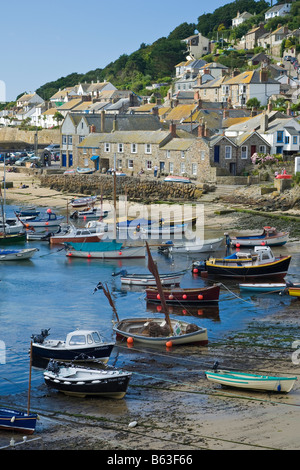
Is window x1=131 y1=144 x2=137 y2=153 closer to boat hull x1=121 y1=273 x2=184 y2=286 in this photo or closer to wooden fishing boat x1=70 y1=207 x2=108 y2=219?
wooden fishing boat x1=70 y1=207 x2=108 y2=219

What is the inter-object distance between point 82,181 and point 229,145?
17.5m

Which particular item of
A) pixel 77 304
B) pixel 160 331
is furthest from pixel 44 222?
pixel 160 331

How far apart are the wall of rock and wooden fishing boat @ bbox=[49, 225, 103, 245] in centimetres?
1129

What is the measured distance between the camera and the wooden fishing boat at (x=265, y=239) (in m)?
43.1

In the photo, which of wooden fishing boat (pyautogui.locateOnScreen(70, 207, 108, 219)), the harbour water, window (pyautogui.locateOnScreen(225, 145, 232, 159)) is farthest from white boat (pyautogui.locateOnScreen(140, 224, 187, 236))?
window (pyautogui.locateOnScreen(225, 145, 232, 159))

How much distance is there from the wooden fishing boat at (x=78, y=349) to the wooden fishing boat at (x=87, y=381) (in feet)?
6.02

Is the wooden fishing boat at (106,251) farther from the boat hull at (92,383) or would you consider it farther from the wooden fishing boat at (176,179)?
the boat hull at (92,383)

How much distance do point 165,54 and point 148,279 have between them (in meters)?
136

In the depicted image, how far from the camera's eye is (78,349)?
23750 millimetres

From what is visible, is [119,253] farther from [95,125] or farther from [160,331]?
[95,125]

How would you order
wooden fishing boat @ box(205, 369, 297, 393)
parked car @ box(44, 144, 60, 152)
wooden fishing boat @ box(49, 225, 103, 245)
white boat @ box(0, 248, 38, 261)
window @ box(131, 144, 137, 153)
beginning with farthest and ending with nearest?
1. parked car @ box(44, 144, 60, 152)
2. window @ box(131, 144, 137, 153)
3. wooden fishing boat @ box(49, 225, 103, 245)
4. white boat @ box(0, 248, 38, 261)
5. wooden fishing boat @ box(205, 369, 297, 393)

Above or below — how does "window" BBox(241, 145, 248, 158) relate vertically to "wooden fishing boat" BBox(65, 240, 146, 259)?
above

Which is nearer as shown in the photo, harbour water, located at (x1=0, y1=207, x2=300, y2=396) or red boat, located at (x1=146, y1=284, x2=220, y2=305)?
harbour water, located at (x1=0, y1=207, x2=300, y2=396)

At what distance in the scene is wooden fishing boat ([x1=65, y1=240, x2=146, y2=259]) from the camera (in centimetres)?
4304
